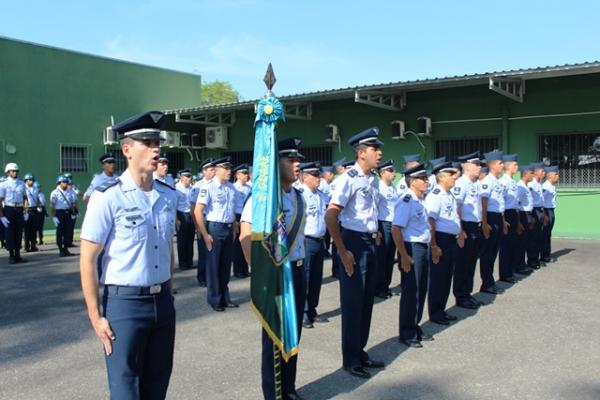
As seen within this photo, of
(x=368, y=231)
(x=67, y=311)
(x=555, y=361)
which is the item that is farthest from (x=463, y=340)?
(x=67, y=311)

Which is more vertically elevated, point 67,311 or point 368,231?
point 368,231

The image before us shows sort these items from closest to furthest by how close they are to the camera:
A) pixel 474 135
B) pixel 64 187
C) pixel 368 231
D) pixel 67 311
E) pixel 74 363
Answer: pixel 368 231
pixel 74 363
pixel 67 311
pixel 64 187
pixel 474 135

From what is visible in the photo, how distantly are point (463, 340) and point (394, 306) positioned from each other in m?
1.68

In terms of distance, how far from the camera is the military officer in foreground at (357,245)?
188 inches

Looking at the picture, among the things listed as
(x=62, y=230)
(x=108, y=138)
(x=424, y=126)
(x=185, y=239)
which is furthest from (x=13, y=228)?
(x=424, y=126)

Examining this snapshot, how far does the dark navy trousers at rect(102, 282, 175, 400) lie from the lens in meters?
2.88

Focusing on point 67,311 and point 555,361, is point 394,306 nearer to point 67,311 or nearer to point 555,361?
point 555,361

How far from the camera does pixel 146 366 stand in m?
3.06

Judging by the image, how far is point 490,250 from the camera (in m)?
8.38

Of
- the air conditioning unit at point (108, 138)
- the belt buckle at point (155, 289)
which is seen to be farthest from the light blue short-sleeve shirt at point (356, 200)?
the air conditioning unit at point (108, 138)

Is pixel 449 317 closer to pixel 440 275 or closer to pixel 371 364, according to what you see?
pixel 440 275

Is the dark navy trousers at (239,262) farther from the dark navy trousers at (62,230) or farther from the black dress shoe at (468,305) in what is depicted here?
the dark navy trousers at (62,230)

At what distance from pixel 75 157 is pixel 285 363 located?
1800cm

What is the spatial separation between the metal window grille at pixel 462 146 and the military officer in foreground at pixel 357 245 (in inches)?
438
